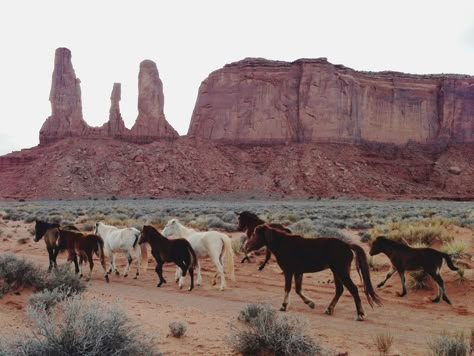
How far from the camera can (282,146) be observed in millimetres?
80812

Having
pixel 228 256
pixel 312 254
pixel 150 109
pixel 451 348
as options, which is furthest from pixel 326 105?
pixel 451 348

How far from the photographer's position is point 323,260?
814cm

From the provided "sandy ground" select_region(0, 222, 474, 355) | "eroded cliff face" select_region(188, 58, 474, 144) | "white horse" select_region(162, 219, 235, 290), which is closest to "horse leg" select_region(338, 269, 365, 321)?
"sandy ground" select_region(0, 222, 474, 355)

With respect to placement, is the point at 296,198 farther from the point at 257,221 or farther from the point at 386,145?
the point at 257,221

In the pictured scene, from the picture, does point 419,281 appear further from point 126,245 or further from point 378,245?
point 126,245

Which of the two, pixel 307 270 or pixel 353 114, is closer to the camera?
pixel 307 270

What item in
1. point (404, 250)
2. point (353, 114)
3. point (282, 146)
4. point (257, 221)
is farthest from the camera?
point (353, 114)

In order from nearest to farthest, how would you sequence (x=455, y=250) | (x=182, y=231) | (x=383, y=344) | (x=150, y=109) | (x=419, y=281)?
(x=383, y=344), (x=419, y=281), (x=455, y=250), (x=182, y=231), (x=150, y=109)

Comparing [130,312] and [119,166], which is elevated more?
[119,166]

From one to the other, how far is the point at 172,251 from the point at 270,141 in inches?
2826

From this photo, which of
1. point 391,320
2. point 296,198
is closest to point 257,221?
point 391,320

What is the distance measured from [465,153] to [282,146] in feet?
109

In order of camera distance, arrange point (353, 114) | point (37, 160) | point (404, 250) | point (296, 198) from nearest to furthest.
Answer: point (404, 250)
point (296, 198)
point (37, 160)
point (353, 114)

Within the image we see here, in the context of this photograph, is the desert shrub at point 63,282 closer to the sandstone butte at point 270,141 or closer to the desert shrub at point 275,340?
the desert shrub at point 275,340
